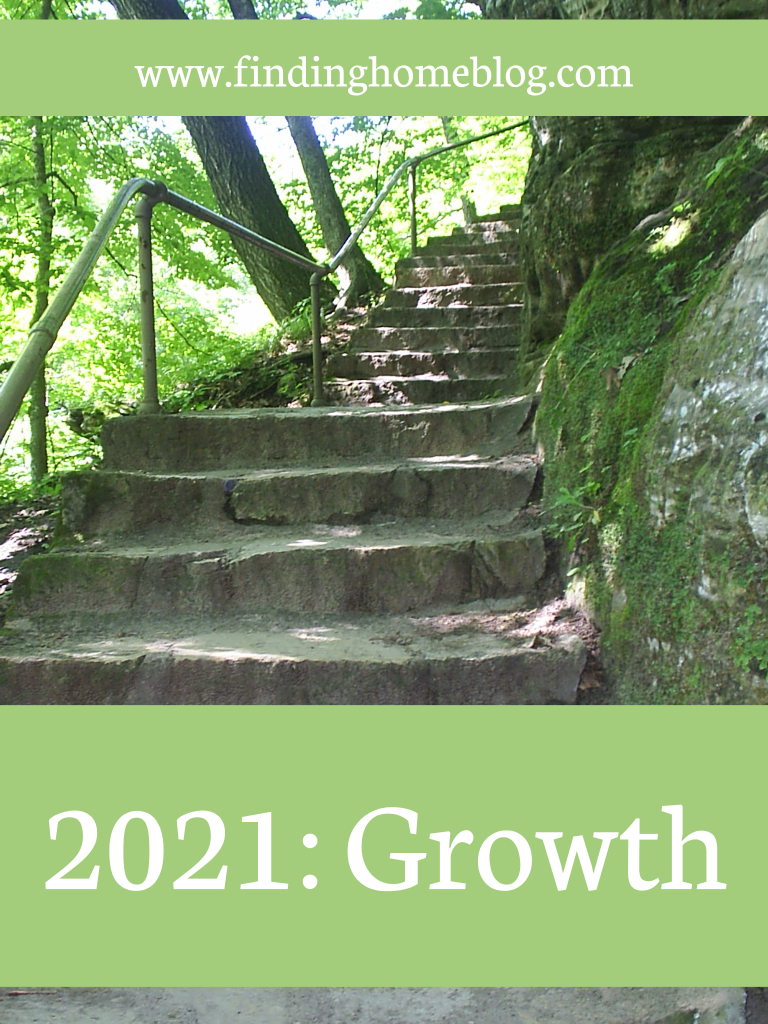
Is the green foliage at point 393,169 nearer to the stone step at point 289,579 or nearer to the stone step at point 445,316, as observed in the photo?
the stone step at point 445,316

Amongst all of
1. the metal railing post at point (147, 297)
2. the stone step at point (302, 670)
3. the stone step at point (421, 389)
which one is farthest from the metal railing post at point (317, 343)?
the stone step at point (302, 670)

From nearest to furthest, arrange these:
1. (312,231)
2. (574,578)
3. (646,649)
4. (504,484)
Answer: (646,649)
(574,578)
(504,484)
(312,231)

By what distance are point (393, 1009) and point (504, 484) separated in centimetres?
196

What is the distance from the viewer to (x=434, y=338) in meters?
5.20

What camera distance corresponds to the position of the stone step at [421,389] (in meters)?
4.53

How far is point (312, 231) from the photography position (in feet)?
32.9

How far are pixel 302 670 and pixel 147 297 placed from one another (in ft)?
6.65

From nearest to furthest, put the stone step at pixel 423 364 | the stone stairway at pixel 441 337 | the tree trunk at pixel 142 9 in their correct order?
1. the stone stairway at pixel 441 337
2. the stone step at pixel 423 364
3. the tree trunk at pixel 142 9

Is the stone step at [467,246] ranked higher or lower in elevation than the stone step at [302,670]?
higher

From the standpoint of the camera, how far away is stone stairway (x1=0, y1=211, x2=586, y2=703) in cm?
222

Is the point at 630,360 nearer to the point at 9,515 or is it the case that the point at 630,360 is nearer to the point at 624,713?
the point at 624,713

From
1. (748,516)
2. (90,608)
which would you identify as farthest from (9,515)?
(748,516)

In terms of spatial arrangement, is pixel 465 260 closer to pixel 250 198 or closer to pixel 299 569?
pixel 250 198

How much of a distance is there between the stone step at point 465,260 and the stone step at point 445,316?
967 mm
